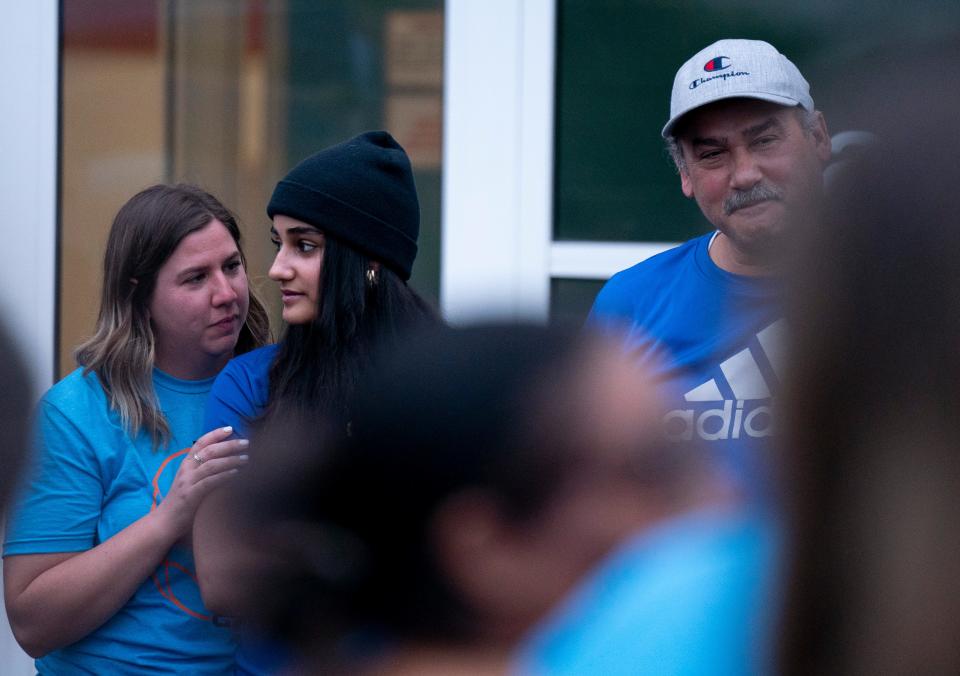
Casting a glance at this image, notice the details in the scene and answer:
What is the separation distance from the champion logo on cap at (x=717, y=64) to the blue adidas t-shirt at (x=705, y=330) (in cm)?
33

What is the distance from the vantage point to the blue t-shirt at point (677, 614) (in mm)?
758

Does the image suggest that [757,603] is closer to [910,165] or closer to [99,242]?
[910,165]

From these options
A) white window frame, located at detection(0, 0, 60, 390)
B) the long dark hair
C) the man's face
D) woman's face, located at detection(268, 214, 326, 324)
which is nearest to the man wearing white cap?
the man's face

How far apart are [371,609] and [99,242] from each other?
302cm

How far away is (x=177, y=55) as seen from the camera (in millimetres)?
3490

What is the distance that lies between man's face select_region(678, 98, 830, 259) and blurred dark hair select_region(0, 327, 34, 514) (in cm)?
134

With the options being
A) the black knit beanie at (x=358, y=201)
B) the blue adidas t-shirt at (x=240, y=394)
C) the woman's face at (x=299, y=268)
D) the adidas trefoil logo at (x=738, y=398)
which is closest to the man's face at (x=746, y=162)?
the adidas trefoil logo at (x=738, y=398)

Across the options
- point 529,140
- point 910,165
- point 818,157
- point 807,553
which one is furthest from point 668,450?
point 529,140

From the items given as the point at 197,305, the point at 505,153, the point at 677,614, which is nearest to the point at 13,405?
the point at 677,614

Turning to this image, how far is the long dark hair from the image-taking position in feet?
6.29

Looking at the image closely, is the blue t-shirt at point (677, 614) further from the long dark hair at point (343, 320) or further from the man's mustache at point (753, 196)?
the man's mustache at point (753, 196)

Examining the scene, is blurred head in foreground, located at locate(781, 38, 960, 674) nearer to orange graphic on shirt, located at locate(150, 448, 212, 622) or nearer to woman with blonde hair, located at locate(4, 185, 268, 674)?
woman with blonde hair, located at locate(4, 185, 268, 674)

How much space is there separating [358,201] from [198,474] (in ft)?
1.79

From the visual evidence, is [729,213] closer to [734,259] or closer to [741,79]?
[734,259]
